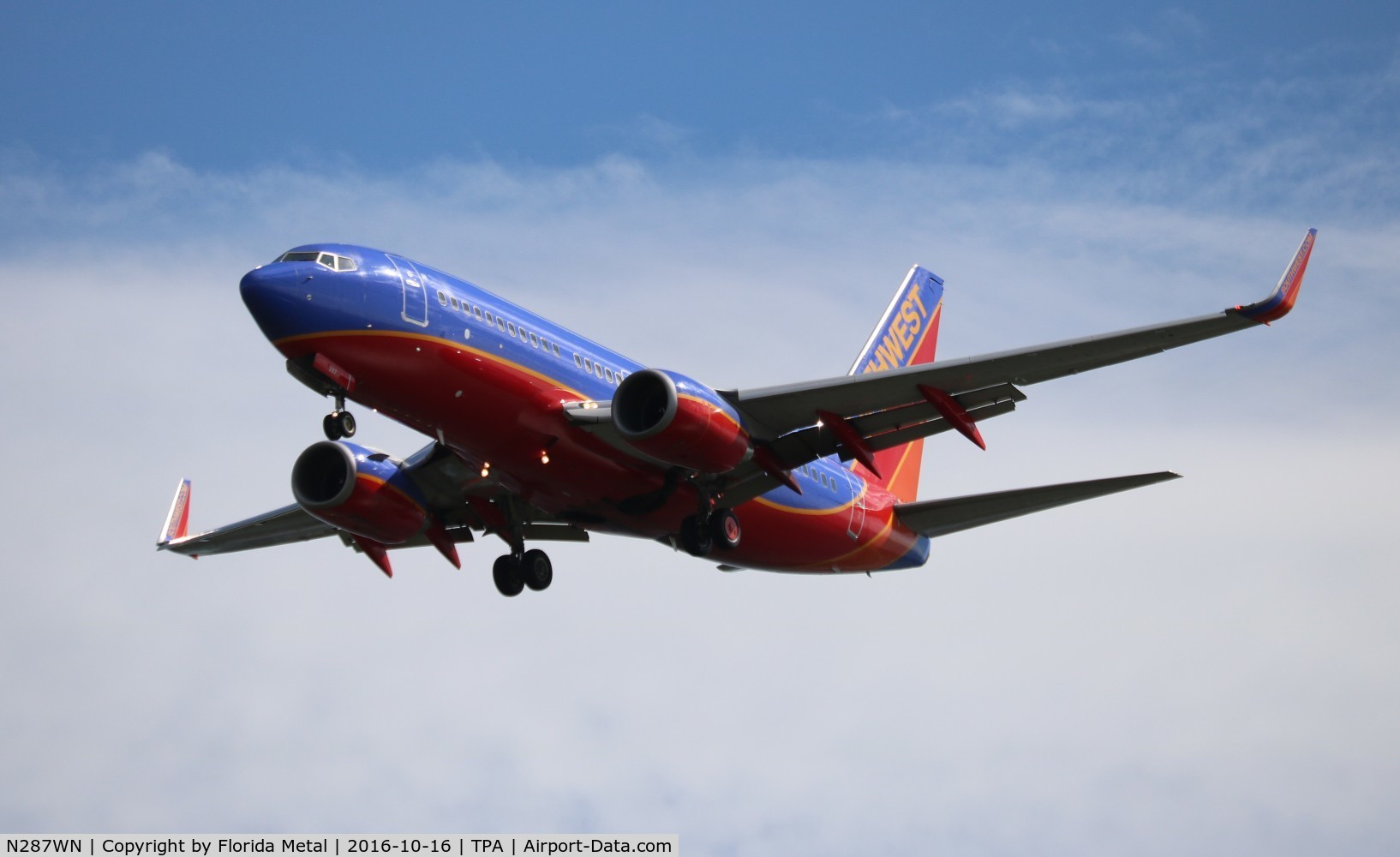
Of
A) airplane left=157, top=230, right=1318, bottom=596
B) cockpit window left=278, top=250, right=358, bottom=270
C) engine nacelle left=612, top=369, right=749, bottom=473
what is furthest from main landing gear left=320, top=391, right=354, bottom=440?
engine nacelle left=612, top=369, right=749, bottom=473

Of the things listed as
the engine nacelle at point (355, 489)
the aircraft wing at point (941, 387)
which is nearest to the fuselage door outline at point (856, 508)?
the aircraft wing at point (941, 387)

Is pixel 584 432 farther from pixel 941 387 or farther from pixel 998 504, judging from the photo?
pixel 998 504

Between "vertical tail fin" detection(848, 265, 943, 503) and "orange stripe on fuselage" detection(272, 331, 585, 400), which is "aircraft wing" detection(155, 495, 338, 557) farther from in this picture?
"vertical tail fin" detection(848, 265, 943, 503)

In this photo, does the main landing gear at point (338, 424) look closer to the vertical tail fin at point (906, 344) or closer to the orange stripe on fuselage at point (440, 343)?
the orange stripe on fuselage at point (440, 343)

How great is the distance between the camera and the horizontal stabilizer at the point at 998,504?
101 feet

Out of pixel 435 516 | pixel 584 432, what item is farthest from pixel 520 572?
pixel 584 432

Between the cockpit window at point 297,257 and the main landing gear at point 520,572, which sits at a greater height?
the cockpit window at point 297,257

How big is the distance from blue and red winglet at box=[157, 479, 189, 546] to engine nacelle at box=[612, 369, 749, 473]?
47.6 feet

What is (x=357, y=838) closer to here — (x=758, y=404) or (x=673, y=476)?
(x=673, y=476)

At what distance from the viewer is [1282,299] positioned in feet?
82.4

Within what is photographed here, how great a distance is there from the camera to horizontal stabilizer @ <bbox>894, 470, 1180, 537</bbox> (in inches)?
1207

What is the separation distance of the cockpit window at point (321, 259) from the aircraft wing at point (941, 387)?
7.63 metres

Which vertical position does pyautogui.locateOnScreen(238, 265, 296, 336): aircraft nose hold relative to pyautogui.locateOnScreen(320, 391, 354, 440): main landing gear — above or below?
above

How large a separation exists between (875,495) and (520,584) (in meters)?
8.53
